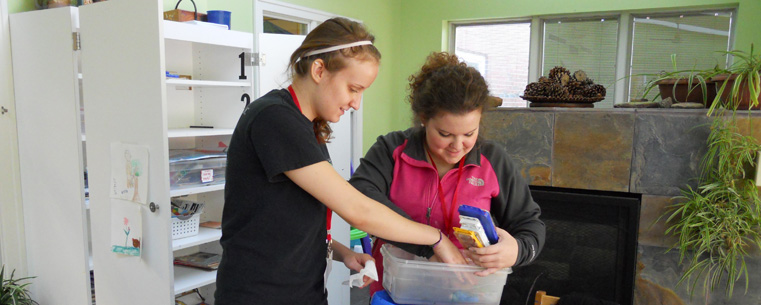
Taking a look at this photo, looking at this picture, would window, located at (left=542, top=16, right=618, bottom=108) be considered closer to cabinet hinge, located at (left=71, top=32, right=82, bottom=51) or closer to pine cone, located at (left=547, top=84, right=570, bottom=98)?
pine cone, located at (left=547, top=84, right=570, bottom=98)

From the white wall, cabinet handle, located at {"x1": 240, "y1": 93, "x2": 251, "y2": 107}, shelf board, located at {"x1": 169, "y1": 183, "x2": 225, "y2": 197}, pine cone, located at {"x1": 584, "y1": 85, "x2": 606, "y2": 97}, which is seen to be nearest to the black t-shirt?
shelf board, located at {"x1": 169, "y1": 183, "x2": 225, "y2": 197}

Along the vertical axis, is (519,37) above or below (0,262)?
above

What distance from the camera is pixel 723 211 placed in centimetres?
227

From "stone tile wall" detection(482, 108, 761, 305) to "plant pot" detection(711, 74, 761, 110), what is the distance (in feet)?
0.22

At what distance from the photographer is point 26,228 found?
7.62 feet

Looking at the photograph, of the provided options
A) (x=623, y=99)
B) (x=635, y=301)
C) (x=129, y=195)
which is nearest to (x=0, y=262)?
(x=129, y=195)

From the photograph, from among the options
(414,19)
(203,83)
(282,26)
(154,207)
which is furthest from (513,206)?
(414,19)

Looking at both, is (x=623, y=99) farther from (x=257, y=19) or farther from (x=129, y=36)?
(x=129, y=36)

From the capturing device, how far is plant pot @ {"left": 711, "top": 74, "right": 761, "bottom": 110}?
223 centimetres

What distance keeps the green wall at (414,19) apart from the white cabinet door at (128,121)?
6.40 ft

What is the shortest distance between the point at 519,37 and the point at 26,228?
154 inches

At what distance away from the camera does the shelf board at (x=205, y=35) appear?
7.18ft

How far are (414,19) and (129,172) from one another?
3502 mm

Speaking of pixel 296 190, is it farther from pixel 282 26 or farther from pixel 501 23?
pixel 501 23
